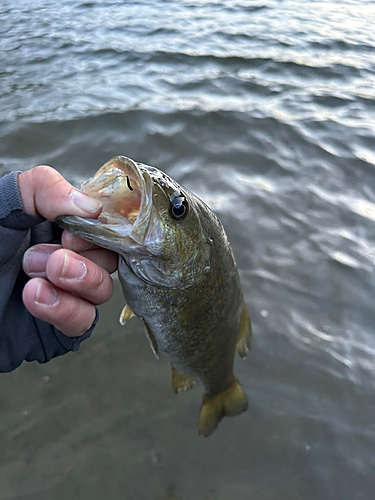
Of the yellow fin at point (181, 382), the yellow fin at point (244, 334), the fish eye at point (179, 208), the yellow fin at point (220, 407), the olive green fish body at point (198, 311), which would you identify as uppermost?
the fish eye at point (179, 208)

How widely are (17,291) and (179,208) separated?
35.3 inches

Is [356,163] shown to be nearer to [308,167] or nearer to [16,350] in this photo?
[308,167]

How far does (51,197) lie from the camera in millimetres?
1477

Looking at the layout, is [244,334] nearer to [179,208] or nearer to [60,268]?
[179,208]

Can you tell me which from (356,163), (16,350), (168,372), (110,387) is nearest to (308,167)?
(356,163)

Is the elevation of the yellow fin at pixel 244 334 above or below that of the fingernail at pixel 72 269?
below

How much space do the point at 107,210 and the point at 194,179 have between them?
2.74 m

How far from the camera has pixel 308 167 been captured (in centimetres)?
454

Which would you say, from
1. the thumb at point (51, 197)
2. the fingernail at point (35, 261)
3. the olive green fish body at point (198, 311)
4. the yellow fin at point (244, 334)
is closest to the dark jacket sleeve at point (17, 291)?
the thumb at point (51, 197)

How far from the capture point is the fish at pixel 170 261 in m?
1.52

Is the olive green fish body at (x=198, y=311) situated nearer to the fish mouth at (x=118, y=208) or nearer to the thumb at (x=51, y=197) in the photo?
the fish mouth at (x=118, y=208)

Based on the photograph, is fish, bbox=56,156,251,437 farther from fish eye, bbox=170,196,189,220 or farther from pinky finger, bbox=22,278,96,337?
pinky finger, bbox=22,278,96,337

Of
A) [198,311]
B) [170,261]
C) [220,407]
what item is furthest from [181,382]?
[170,261]

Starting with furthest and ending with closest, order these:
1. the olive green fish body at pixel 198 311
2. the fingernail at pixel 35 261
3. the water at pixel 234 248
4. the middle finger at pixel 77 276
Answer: the water at pixel 234 248, the olive green fish body at pixel 198 311, the fingernail at pixel 35 261, the middle finger at pixel 77 276
